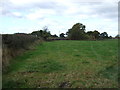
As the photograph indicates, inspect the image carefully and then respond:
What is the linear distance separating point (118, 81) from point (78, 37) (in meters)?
58.3

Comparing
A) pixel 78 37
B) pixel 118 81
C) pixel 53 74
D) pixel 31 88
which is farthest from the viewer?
pixel 78 37

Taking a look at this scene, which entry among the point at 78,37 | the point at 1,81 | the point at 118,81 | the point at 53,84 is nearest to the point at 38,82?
the point at 53,84

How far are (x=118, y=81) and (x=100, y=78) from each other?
2.23 ft

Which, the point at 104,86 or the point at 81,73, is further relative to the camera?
the point at 81,73

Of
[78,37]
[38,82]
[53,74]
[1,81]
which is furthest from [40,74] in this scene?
[78,37]

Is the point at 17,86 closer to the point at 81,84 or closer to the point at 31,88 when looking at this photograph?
the point at 31,88

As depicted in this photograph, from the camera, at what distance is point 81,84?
597 cm

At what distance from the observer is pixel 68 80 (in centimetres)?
645

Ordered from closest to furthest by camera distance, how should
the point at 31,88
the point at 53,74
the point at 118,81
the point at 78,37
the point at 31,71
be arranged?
the point at 31,88 → the point at 118,81 → the point at 53,74 → the point at 31,71 → the point at 78,37

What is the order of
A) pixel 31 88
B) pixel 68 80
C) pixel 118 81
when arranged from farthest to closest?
1. pixel 68 80
2. pixel 118 81
3. pixel 31 88

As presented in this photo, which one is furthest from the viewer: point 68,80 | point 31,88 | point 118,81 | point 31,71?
point 31,71

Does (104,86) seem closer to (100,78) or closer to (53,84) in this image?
(100,78)

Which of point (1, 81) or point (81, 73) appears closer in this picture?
point (1, 81)

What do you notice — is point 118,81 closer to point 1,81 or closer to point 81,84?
point 81,84
